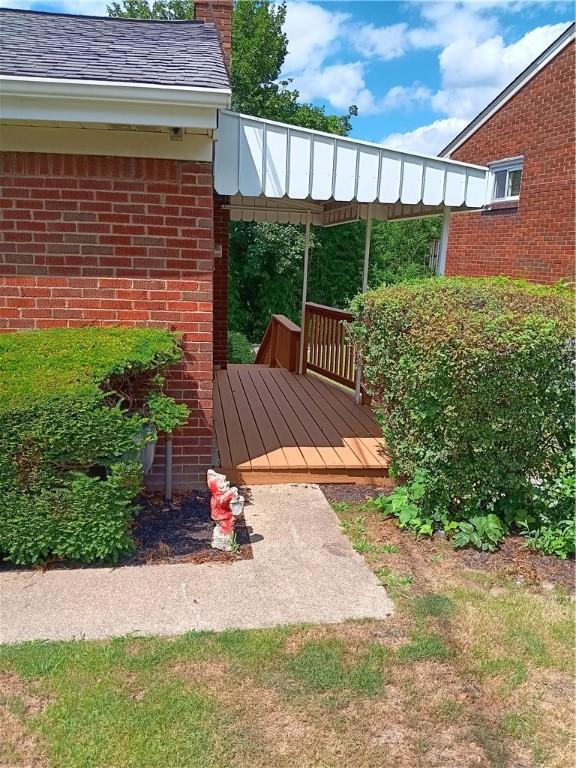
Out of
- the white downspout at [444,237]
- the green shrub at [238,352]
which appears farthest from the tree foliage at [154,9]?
the white downspout at [444,237]

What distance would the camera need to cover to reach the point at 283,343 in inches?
379

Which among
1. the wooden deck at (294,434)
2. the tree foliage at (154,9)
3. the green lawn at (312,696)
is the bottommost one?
the green lawn at (312,696)

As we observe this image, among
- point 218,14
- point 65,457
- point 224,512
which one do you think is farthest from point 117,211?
point 218,14

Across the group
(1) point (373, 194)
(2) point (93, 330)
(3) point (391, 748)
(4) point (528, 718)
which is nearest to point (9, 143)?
(2) point (93, 330)

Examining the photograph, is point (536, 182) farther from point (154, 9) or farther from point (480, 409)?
point (154, 9)

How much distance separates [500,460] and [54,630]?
2.75 meters

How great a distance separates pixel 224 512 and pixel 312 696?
144cm

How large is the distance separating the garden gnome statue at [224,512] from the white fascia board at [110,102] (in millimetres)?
2309

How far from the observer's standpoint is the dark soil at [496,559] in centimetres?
350

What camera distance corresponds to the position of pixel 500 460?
3.75m

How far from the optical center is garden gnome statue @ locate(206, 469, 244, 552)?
3656mm

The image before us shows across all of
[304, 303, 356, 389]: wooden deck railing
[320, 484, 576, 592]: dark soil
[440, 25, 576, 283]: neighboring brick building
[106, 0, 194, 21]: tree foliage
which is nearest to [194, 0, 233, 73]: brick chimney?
[304, 303, 356, 389]: wooden deck railing

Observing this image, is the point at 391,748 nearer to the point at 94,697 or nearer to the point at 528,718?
the point at 528,718

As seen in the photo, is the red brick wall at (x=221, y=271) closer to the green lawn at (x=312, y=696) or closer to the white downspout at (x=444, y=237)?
the white downspout at (x=444, y=237)
